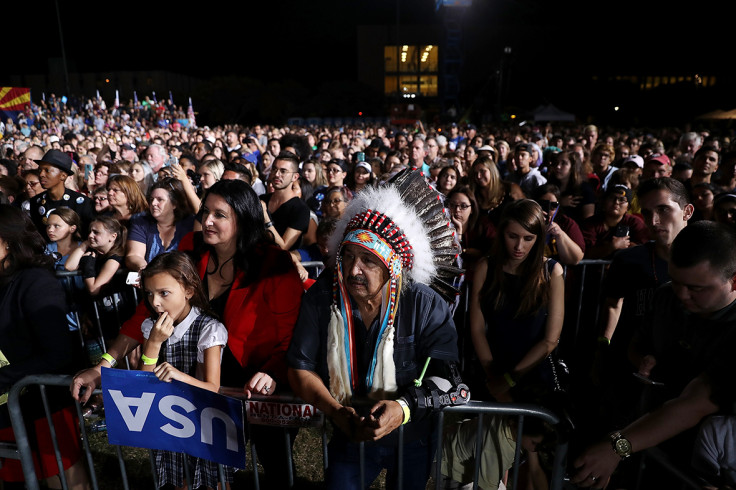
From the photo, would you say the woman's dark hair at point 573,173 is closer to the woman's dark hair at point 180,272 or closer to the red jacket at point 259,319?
the red jacket at point 259,319

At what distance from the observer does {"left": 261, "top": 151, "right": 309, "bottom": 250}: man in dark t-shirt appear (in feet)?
15.2

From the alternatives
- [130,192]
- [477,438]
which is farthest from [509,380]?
[130,192]

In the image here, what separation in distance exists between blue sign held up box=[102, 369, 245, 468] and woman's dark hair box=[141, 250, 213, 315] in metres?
0.46

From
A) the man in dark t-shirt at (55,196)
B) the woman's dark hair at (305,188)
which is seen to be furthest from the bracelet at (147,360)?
the woman's dark hair at (305,188)

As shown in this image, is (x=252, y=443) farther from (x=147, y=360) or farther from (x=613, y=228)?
(x=613, y=228)

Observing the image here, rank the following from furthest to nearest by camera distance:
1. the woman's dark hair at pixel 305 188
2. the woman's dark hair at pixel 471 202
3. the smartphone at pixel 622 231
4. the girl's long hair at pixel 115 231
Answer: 1. the woman's dark hair at pixel 305 188
2. the woman's dark hair at pixel 471 202
3. the smartphone at pixel 622 231
4. the girl's long hair at pixel 115 231

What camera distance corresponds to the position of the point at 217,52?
2566 inches

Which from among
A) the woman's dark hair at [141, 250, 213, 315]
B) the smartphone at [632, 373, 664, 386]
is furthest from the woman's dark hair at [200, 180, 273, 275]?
the smartphone at [632, 373, 664, 386]

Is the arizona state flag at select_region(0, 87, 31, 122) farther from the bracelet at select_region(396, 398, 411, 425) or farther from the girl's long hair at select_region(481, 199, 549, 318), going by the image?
the bracelet at select_region(396, 398, 411, 425)

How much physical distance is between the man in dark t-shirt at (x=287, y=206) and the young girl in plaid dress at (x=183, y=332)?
6.45 feet

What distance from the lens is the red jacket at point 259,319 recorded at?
262 centimetres

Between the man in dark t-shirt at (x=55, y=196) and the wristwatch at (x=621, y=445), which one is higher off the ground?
the man in dark t-shirt at (x=55, y=196)

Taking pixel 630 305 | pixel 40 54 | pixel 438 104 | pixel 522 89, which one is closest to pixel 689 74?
pixel 522 89

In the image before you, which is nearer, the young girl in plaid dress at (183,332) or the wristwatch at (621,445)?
the wristwatch at (621,445)
